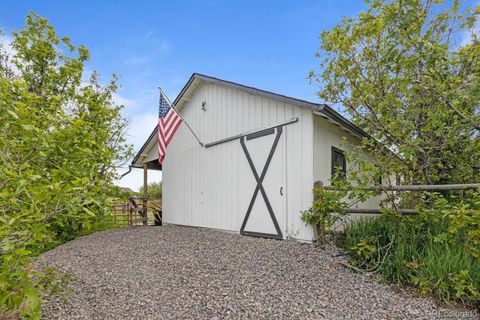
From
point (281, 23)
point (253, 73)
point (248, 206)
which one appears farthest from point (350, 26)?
point (248, 206)

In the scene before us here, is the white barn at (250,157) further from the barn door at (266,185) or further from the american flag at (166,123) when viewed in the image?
the american flag at (166,123)

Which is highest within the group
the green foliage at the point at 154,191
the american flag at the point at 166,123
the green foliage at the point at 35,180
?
the american flag at the point at 166,123

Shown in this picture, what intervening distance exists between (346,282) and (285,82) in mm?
8645

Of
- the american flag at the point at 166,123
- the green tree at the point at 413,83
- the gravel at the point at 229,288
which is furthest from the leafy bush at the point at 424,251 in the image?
the american flag at the point at 166,123

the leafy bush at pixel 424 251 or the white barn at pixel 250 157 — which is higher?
the white barn at pixel 250 157

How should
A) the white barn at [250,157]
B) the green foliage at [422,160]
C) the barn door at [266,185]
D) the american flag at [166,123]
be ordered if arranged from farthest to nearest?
the american flag at [166,123] < the barn door at [266,185] < the white barn at [250,157] < the green foliage at [422,160]

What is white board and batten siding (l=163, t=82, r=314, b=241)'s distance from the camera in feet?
18.7

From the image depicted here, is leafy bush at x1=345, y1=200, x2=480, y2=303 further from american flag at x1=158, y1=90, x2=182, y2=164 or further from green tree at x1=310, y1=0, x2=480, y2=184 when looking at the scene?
american flag at x1=158, y1=90, x2=182, y2=164

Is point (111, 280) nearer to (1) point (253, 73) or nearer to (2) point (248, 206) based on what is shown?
(2) point (248, 206)

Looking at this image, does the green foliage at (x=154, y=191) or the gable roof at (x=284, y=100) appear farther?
the green foliage at (x=154, y=191)

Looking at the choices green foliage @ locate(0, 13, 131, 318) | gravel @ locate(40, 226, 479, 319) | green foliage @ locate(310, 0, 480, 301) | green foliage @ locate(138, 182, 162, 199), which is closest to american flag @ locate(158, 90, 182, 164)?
gravel @ locate(40, 226, 479, 319)

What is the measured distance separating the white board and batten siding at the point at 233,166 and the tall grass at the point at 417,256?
4.13 ft

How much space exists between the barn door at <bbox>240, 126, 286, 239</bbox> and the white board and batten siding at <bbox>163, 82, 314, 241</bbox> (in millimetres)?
23

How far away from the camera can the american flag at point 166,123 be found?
7.46m
